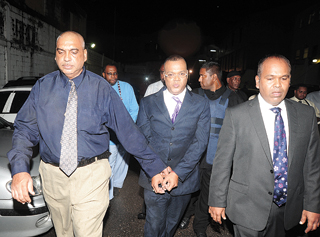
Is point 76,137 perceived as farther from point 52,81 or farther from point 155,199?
point 155,199

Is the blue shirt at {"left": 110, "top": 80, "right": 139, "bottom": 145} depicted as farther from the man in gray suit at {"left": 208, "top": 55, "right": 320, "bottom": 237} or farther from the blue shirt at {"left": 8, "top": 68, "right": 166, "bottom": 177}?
the man in gray suit at {"left": 208, "top": 55, "right": 320, "bottom": 237}

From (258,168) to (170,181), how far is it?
871mm

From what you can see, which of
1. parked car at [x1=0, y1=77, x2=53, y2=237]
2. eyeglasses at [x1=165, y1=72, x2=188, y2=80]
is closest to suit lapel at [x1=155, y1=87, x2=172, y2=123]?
eyeglasses at [x1=165, y1=72, x2=188, y2=80]

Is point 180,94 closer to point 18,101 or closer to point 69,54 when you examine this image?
point 69,54

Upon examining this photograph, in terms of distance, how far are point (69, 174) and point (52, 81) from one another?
35.1 inches

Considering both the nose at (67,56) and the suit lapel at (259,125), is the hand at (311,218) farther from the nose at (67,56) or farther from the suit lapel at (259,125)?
the nose at (67,56)

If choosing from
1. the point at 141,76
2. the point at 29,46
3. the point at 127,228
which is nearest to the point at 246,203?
the point at 127,228

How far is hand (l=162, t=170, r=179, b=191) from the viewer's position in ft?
8.12

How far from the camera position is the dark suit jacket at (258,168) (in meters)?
2.16

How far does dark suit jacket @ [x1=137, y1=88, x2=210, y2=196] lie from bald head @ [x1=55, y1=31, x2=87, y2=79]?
0.93 metres

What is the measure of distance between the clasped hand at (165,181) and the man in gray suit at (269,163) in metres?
0.41

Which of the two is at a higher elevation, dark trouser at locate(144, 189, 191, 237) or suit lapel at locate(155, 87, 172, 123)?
suit lapel at locate(155, 87, 172, 123)

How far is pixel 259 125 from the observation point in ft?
7.19

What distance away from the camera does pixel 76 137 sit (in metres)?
2.14
